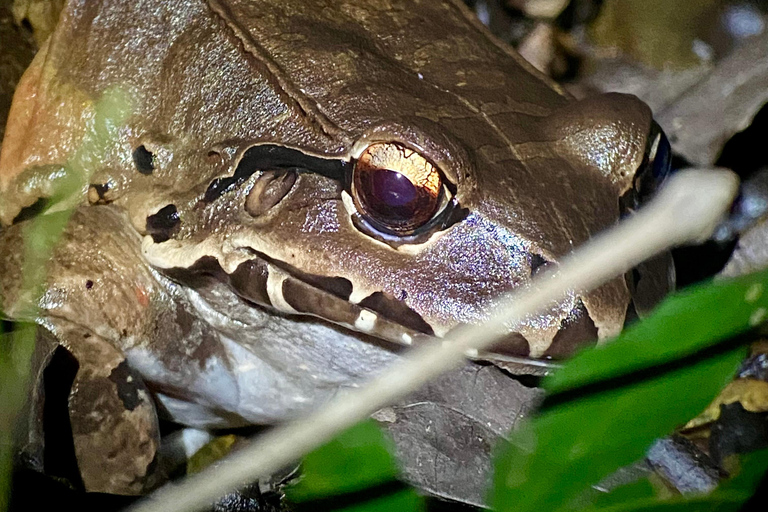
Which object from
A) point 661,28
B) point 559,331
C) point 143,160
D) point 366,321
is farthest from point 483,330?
point 661,28

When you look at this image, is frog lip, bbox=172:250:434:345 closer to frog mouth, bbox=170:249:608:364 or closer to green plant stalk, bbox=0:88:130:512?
frog mouth, bbox=170:249:608:364

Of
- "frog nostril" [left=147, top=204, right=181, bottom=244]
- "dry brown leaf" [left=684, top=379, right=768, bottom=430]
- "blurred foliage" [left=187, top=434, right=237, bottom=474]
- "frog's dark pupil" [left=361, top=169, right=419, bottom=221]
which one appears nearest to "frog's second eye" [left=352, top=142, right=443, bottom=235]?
"frog's dark pupil" [left=361, top=169, right=419, bottom=221]

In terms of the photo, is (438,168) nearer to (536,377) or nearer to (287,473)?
(536,377)

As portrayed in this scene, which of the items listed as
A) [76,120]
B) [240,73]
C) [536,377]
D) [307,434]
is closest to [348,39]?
[240,73]

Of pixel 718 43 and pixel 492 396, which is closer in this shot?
pixel 492 396

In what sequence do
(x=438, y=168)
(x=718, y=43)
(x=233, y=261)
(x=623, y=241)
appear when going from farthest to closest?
(x=718, y=43) < (x=233, y=261) < (x=438, y=168) < (x=623, y=241)

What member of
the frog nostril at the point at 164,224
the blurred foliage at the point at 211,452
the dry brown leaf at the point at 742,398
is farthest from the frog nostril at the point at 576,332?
the blurred foliage at the point at 211,452
